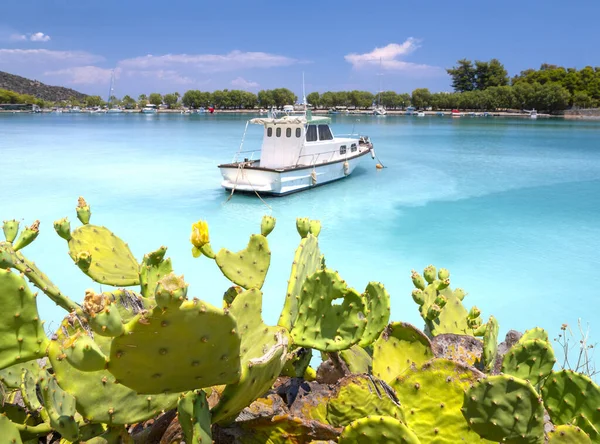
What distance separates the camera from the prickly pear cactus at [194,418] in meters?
1.23

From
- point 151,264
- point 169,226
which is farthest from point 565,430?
point 169,226

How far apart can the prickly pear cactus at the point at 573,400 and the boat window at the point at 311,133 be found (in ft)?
43.5

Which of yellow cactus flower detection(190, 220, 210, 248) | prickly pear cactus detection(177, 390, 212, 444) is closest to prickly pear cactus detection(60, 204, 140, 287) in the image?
yellow cactus flower detection(190, 220, 210, 248)

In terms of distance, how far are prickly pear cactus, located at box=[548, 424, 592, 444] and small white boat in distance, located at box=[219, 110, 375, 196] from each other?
11828mm

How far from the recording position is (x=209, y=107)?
425 feet

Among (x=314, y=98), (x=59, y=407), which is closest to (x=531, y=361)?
(x=59, y=407)

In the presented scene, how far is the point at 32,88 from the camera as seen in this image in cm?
15475

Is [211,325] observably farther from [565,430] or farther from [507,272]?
[507,272]

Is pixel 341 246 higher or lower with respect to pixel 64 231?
lower

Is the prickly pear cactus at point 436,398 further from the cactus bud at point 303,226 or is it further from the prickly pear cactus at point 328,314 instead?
the cactus bud at point 303,226

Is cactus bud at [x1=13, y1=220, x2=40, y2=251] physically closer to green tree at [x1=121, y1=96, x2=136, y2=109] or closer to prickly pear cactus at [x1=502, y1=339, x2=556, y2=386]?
prickly pear cactus at [x1=502, y1=339, x2=556, y2=386]

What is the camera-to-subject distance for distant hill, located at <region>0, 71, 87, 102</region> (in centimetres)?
14846

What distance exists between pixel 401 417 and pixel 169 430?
77 cm

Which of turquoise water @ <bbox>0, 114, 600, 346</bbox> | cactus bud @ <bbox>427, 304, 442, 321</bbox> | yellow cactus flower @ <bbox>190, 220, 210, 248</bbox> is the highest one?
yellow cactus flower @ <bbox>190, 220, 210, 248</bbox>
